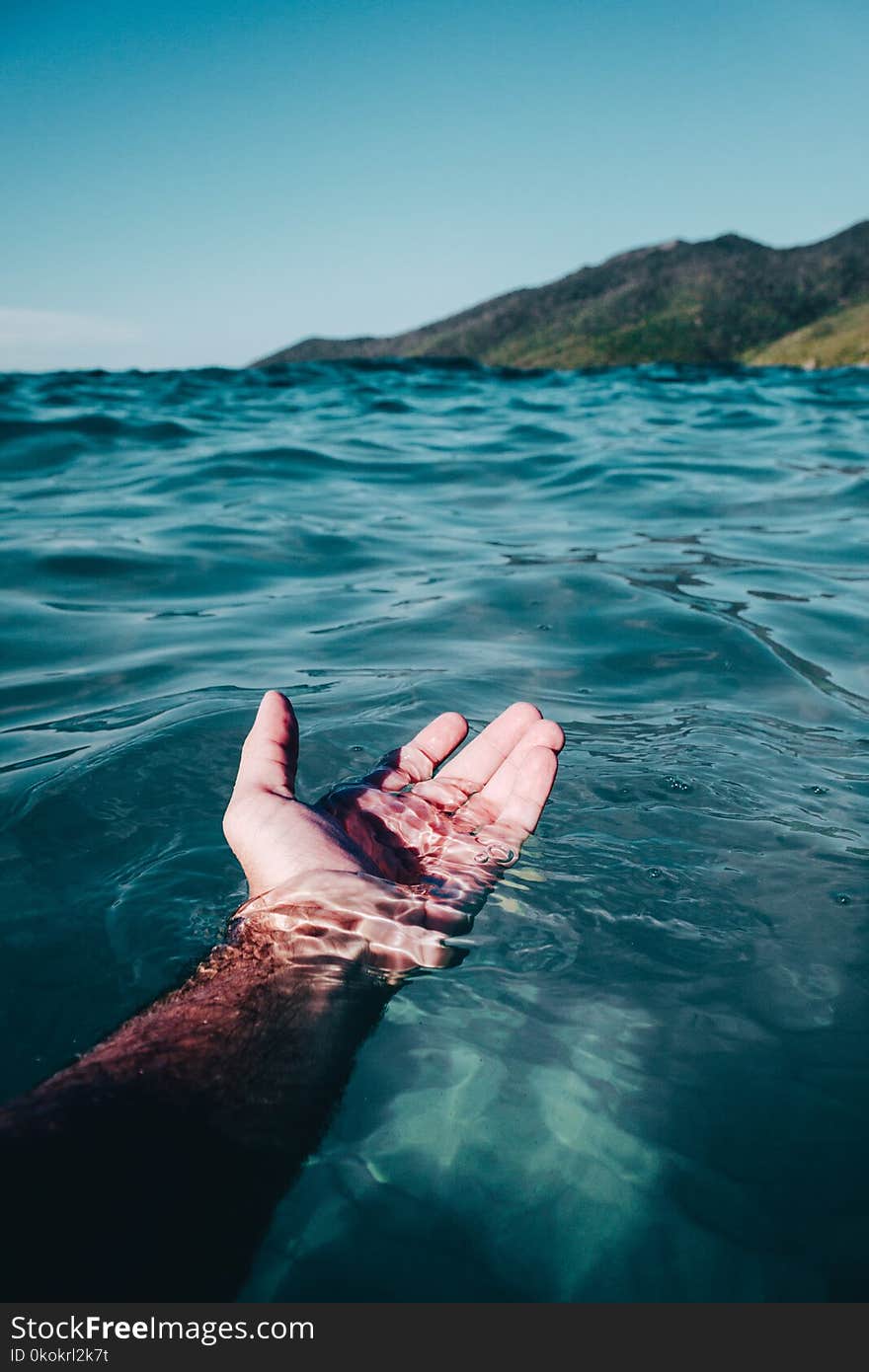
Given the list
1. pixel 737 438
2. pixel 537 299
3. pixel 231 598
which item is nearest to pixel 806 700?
pixel 231 598

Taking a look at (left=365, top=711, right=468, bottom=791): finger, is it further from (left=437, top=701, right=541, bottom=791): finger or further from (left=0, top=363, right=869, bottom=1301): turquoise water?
(left=0, top=363, right=869, bottom=1301): turquoise water

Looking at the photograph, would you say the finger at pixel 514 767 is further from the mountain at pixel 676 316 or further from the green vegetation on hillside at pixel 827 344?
the mountain at pixel 676 316

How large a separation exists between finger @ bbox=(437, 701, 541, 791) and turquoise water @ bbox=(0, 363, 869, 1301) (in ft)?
0.79

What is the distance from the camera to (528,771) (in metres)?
2.78

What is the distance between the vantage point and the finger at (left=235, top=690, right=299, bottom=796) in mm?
2385

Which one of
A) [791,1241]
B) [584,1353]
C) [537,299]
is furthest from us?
[537,299]

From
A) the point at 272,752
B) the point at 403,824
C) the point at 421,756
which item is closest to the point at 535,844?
the point at 403,824

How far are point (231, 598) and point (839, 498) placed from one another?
536cm

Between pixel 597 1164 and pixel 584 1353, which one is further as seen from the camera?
pixel 597 1164

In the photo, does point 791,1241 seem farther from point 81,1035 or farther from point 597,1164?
point 81,1035

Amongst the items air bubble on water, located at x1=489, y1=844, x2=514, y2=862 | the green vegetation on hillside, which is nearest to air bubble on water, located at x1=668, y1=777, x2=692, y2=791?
air bubble on water, located at x1=489, y1=844, x2=514, y2=862

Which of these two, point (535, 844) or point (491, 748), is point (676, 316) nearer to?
point (491, 748)

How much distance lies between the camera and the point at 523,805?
2.73 meters

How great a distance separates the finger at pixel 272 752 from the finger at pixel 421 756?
477 mm
